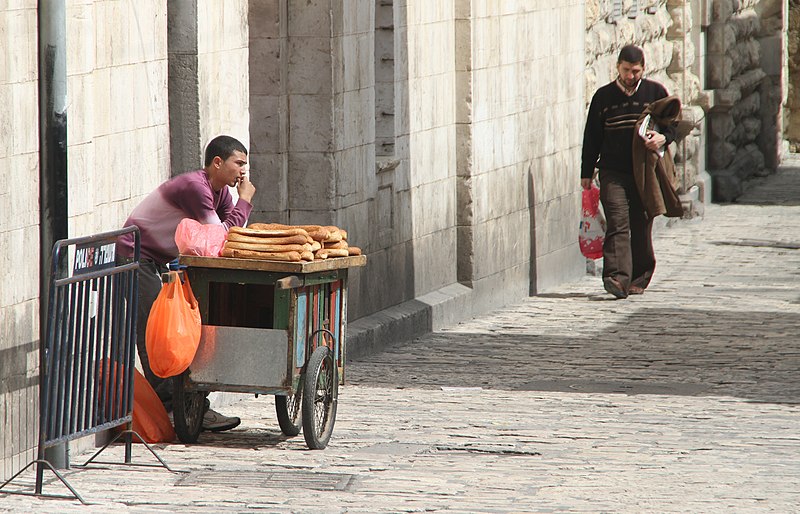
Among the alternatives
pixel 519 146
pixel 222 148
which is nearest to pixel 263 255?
pixel 222 148

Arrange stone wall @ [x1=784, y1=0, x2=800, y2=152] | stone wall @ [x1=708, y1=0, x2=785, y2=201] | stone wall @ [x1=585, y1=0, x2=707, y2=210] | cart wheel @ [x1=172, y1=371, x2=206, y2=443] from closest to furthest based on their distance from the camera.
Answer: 1. cart wheel @ [x1=172, y1=371, x2=206, y2=443]
2. stone wall @ [x1=585, y1=0, x2=707, y2=210]
3. stone wall @ [x1=708, y1=0, x2=785, y2=201]
4. stone wall @ [x1=784, y1=0, x2=800, y2=152]

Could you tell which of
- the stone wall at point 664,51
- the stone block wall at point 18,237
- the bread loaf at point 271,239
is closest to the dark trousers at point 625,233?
the stone wall at point 664,51

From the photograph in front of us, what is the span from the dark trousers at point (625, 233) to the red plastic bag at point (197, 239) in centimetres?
694

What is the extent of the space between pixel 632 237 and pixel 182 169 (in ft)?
20.8

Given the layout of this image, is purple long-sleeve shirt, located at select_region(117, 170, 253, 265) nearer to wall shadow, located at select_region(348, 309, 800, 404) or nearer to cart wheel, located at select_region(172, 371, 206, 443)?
cart wheel, located at select_region(172, 371, 206, 443)

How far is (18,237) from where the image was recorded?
25.5ft

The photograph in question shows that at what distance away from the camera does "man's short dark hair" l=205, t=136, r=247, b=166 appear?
8.78 meters

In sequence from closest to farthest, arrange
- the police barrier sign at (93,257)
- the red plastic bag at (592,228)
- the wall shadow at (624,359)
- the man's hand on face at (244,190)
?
the police barrier sign at (93,257)
the man's hand on face at (244,190)
the wall shadow at (624,359)
the red plastic bag at (592,228)

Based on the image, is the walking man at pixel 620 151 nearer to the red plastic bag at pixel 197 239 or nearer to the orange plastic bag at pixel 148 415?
the red plastic bag at pixel 197 239

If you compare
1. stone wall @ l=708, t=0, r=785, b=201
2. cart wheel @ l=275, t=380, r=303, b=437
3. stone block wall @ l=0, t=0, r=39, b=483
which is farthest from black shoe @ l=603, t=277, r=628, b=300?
stone wall @ l=708, t=0, r=785, b=201

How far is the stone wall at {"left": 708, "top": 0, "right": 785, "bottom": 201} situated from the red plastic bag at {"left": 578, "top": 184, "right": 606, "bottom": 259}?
7.47 m

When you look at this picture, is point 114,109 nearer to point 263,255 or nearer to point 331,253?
point 263,255

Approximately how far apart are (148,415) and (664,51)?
42.0 feet

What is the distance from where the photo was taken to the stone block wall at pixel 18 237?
7.66 metres
